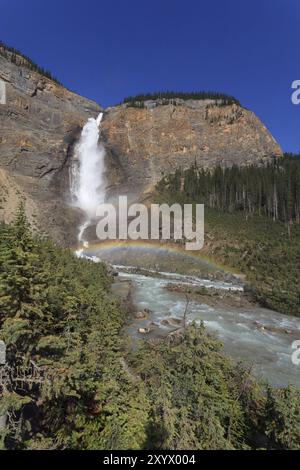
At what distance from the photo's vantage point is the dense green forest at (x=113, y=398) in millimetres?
5121

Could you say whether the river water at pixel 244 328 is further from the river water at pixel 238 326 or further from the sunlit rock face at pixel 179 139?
the sunlit rock face at pixel 179 139

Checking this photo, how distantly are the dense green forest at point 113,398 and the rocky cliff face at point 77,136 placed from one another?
173 ft

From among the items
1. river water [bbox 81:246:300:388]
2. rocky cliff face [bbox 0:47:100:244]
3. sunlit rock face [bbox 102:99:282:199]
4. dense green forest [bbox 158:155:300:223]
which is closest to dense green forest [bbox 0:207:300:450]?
river water [bbox 81:246:300:388]

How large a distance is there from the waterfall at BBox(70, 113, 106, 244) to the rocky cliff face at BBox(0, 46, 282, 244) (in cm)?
210

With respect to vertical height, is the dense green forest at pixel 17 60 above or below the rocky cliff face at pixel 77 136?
above

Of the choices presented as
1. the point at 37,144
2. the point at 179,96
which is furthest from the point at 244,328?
the point at 179,96

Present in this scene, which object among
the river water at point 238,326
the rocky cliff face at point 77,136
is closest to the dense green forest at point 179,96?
the rocky cliff face at point 77,136

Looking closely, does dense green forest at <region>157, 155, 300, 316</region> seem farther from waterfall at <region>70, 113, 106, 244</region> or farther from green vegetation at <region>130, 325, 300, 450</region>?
green vegetation at <region>130, 325, 300, 450</region>

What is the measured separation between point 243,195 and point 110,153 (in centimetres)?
4211

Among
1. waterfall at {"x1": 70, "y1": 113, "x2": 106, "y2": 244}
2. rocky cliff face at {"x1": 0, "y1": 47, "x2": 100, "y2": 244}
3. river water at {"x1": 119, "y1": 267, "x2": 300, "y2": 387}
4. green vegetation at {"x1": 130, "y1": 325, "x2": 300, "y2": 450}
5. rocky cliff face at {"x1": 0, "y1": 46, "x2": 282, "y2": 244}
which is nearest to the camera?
green vegetation at {"x1": 130, "y1": 325, "x2": 300, "y2": 450}

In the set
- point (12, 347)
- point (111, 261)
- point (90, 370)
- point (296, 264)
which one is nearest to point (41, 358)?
point (12, 347)

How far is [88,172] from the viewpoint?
7969 cm

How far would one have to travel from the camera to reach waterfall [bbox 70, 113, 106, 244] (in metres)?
75.6

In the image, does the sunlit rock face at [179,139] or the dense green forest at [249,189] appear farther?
the sunlit rock face at [179,139]
